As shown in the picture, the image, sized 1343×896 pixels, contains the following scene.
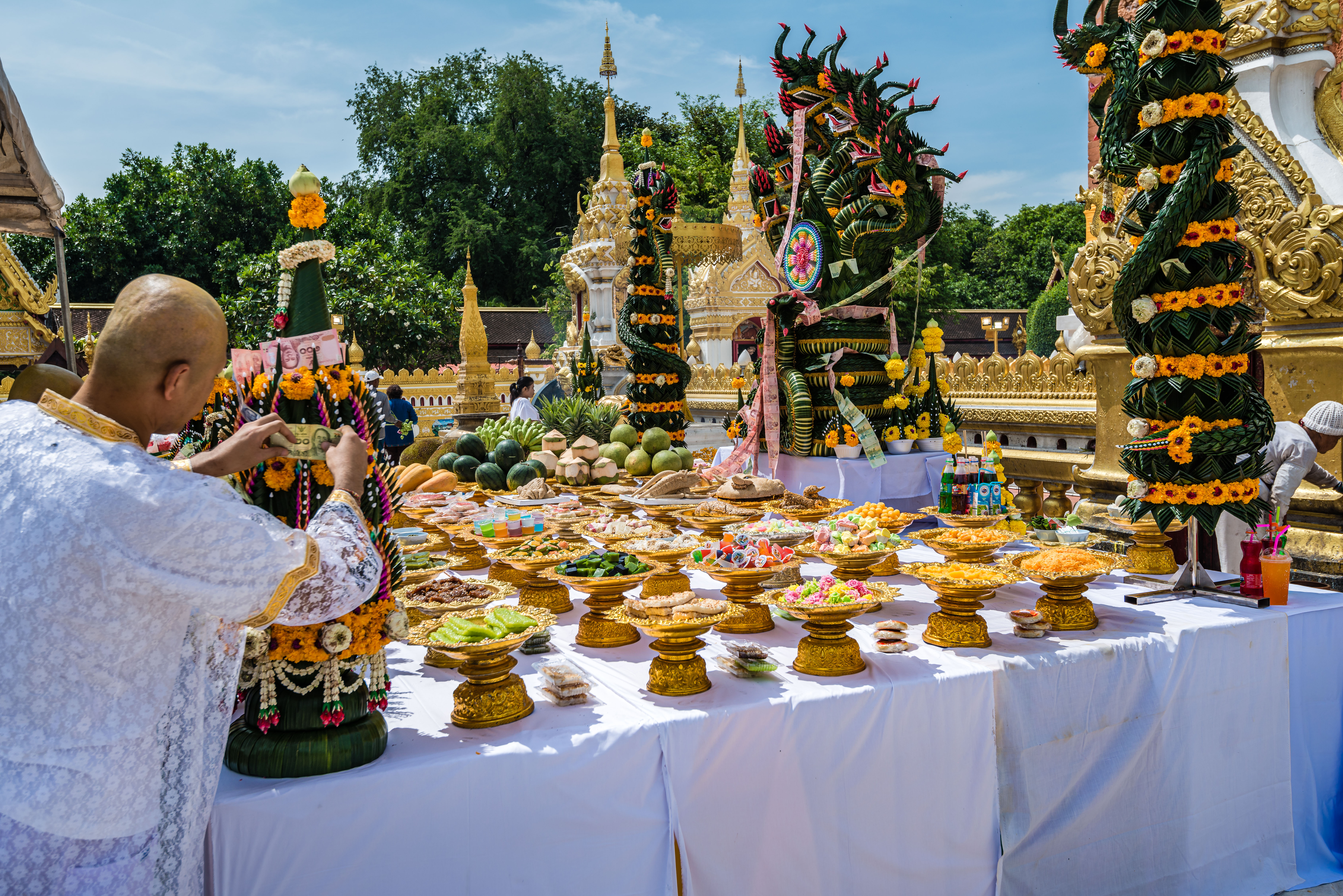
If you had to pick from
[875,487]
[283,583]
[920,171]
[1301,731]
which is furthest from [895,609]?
[920,171]

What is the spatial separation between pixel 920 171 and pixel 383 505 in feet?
13.0

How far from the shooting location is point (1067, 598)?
259cm

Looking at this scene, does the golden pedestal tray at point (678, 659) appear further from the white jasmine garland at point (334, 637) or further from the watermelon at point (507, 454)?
the watermelon at point (507, 454)

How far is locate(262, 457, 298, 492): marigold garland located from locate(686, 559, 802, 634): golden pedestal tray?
1252 mm

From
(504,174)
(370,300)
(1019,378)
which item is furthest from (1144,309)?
(504,174)

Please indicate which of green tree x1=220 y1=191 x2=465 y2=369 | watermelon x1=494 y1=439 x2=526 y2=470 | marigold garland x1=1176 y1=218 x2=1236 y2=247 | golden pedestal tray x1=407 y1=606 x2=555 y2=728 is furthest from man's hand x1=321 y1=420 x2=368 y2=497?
green tree x1=220 y1=191 x2=465 y2=369

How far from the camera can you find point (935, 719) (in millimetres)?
2166

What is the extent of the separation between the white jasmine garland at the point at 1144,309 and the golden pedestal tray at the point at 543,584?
2068 millimetres

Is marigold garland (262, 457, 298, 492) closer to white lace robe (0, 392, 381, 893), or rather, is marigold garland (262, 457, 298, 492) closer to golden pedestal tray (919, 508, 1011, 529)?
white lace robe (0, 392, 381, 893)

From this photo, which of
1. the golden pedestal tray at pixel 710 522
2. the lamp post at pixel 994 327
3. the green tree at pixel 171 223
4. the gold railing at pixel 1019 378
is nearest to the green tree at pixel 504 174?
the green tree at pixel 171 223

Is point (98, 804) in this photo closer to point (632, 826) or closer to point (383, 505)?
point (383, 505)

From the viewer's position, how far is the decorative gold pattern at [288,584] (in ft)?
4.44

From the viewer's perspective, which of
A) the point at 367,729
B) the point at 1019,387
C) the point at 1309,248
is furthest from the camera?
the point at 1019,387

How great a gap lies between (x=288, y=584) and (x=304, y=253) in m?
0.81
